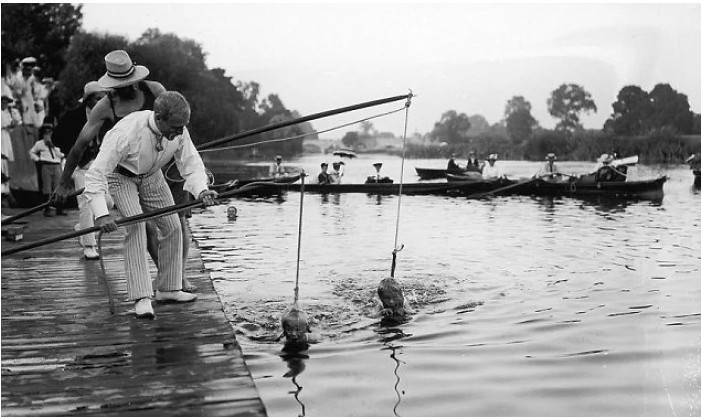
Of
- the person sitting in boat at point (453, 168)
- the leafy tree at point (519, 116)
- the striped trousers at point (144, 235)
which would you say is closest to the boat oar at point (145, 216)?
the striped trousers at point (144, 235)

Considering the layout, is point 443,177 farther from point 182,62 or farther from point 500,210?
point 182,62

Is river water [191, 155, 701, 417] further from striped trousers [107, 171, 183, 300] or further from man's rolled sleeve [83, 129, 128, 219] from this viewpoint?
man's rolled sleeve [83, 129, 128, 219]

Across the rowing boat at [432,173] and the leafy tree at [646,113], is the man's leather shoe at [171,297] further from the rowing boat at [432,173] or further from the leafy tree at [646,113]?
the leafy tree at [646,113]

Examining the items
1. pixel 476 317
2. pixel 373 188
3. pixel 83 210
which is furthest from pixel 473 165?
pixel 83 210

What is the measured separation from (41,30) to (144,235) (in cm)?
3879

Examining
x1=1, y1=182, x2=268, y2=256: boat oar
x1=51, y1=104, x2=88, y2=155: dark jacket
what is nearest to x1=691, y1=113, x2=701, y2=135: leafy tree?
x1=51, y1=104, x2=88, y2=155: dark jacket

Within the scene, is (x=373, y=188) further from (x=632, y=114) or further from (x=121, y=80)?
(x=632, y=114)

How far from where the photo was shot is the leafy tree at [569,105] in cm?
5762

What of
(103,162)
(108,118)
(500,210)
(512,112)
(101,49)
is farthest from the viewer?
(512,112)

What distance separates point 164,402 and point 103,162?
1.95 meters

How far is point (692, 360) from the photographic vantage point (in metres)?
6.40

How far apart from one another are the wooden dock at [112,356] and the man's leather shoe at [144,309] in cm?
4

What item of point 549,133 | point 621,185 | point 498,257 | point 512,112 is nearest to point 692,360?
point 498,257

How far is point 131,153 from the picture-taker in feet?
16.8
